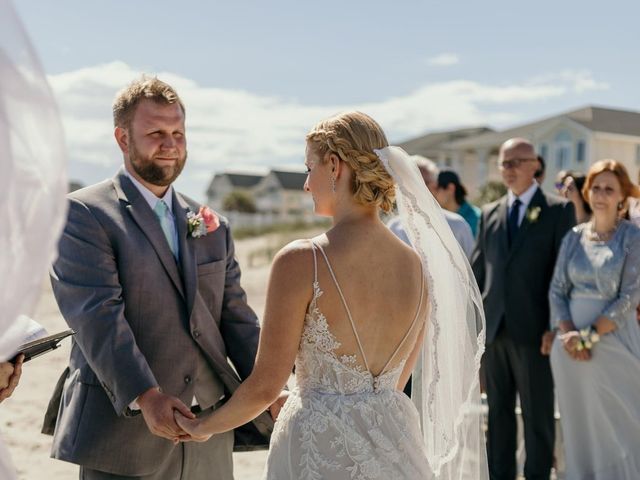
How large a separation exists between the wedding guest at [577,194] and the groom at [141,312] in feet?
15.8

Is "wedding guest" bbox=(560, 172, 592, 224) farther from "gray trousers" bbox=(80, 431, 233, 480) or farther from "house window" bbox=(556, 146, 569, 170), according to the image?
"house window" bbox=(556, 146, 569, 170)

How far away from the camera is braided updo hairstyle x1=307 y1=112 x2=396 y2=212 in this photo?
297 centimetres

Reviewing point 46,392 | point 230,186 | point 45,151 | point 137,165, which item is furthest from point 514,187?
point 230,186

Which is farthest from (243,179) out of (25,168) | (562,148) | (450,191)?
(25,168)

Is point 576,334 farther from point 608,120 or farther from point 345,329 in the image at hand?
point 608,120

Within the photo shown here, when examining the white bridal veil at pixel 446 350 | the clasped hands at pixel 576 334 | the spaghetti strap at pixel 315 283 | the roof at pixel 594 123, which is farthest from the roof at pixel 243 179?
the spaghetti strap at pixel 315 283

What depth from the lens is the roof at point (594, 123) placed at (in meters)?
37.4

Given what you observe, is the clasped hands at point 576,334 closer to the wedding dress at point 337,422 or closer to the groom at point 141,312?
the groom at point 141,312

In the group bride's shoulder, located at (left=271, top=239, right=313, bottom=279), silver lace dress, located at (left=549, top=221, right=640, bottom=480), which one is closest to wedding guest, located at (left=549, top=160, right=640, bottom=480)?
silver lace dress, located at (left=549, top=221, right=640, bottom=480)

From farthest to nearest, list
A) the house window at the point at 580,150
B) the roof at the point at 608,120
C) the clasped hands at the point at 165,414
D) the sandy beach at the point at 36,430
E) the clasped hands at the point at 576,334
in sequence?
1. the house window at the point at 580,150
2. the roof at the point at 608,120
3. the sandy beach at the point at 36,430
4. the clasped hands at the point at 576,334
5. the clasped hands at the point at 165,414

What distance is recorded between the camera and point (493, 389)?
21.7 feet

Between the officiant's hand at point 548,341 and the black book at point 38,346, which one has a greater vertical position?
the black book at point 38,346

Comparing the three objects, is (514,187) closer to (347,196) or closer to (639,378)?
(639,378)

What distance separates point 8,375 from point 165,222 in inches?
44.5
